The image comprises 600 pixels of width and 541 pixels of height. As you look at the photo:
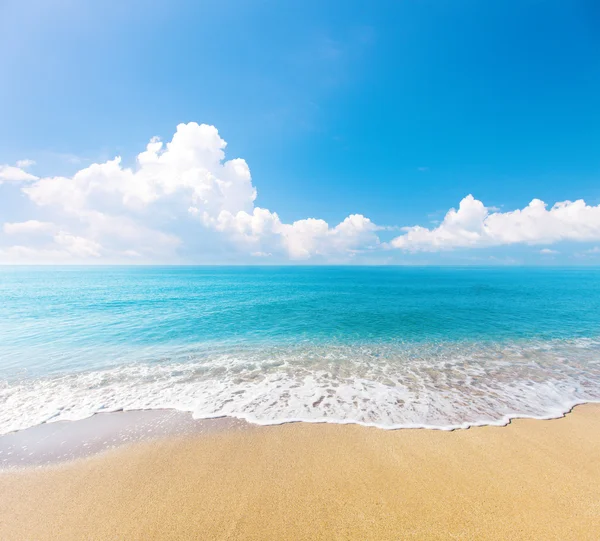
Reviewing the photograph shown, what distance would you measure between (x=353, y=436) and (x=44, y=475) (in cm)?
1101

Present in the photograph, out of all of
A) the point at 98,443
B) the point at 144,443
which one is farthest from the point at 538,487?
the point at 98,443

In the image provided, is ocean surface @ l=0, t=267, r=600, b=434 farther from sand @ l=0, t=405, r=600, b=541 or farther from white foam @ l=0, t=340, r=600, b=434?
sand @ l=0, t=405, r=600, b=541

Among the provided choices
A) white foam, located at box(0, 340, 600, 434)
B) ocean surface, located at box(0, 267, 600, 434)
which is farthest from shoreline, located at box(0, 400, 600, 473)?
ocean surface, located at box(0, 267, 600, 434)

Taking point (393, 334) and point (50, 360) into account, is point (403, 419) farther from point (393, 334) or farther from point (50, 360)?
point (50, 360)

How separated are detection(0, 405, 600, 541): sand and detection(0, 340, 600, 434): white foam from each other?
164 centimetres

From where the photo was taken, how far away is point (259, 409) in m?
12.4

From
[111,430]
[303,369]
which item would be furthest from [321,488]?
[303,369]

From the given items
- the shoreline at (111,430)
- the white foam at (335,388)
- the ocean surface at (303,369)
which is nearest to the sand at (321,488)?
the shoreline at (111,430)

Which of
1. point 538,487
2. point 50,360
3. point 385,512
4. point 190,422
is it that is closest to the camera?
point 385,512

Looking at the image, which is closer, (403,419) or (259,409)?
(403,419)

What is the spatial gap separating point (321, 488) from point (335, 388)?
7390mm

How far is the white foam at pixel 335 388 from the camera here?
1195 centimetres

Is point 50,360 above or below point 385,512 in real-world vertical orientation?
below

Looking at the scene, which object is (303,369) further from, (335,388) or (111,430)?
(111,430)
